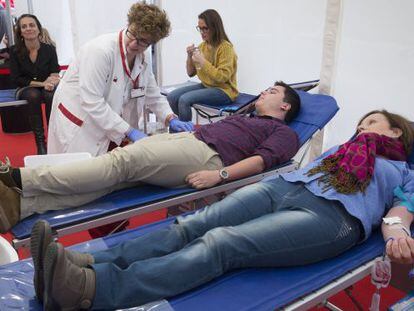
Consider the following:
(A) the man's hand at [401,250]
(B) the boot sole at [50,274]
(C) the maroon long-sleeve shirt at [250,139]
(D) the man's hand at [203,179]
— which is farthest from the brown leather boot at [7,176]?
(A) the man's hand at [401,250]

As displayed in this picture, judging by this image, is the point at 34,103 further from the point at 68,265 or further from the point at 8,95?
the point at 68,265

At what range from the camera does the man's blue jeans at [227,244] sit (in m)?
1.12

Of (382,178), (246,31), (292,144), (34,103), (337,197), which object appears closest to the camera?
(337,197)

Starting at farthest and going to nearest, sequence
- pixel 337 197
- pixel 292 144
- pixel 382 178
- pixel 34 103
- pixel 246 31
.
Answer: pixel 246 31 → pixel 34 103 → pixel 292 144 → pixel 382 178 → pixel 337 197

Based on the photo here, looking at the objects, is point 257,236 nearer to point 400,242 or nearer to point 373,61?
point 400,242

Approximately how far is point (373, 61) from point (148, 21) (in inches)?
67.0

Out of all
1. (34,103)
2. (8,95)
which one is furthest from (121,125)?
(8,95)

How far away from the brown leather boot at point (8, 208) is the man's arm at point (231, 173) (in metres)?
0.73

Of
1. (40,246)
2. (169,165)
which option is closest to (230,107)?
(169,165)

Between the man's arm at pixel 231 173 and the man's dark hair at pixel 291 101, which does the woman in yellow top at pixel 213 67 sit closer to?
the man's dark hair at pixel 291 101

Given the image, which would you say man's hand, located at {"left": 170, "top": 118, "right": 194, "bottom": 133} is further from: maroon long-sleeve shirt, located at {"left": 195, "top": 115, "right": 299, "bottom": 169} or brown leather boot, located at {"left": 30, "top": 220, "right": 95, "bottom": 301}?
brown leather boot, located at {"left": 30, "top": 220, "right": 95, "bottom": 301}

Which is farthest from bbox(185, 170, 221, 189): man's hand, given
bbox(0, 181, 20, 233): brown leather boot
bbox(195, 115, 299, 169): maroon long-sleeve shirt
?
→ bbox(0, 181, 20, 233): brown leather boot

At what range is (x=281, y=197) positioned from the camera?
1520mm

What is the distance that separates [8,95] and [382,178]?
3.41m
